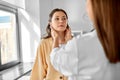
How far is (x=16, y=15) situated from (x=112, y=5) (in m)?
2.88

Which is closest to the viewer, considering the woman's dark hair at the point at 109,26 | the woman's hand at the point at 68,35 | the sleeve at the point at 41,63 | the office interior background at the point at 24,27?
the woman's dark hair at the point at 109,26

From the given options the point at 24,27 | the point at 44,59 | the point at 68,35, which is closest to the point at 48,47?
the point at 44,59

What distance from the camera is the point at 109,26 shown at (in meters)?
0.85

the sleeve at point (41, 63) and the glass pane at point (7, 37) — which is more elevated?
the glass pane at point (7, 37)

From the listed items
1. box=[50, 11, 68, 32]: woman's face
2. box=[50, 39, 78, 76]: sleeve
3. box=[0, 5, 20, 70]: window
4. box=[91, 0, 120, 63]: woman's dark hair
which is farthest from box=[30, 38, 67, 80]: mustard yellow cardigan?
box=[0, 5, 20, 70]: window

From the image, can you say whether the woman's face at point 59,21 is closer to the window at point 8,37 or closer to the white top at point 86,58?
the white top at point 86,58

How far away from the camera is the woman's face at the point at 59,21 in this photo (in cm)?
168

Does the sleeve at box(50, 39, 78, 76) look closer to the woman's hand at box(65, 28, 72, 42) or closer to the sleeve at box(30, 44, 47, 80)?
the woman's hand at box(65, 28, 72, 42)

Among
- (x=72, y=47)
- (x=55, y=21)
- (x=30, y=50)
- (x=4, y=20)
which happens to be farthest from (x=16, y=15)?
(x=72, y=47)

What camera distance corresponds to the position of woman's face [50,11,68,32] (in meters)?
1.68

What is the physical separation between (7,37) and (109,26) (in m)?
2.64

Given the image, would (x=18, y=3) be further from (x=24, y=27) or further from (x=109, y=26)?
(x=109, y=26)

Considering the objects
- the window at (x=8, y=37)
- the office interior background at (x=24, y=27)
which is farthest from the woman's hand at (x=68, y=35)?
the office interior background at (x=24, y=27)

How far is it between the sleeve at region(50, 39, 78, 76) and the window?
2.13 metres
